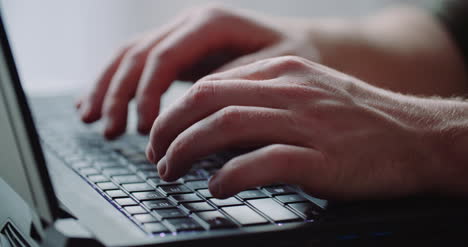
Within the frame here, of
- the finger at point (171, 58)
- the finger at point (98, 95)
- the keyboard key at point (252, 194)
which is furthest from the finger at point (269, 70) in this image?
the finger at point (98, 95)

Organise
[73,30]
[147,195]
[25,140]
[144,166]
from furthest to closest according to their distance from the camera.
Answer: [73,30], [144,166], [147,195], [25,140]

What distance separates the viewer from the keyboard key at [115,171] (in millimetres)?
503

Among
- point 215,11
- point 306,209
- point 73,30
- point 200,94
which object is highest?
point 73,30

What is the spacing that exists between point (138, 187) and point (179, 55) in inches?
11.0

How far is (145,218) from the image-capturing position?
0.37 metres

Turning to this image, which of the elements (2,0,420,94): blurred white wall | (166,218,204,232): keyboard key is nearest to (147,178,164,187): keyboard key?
(166,218,204,232): keyboard key

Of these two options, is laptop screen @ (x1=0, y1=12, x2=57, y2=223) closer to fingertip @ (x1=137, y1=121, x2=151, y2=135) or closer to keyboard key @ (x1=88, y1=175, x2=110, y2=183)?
keyboard key @ (x1=88, y1=175, x2=110, y2=183)

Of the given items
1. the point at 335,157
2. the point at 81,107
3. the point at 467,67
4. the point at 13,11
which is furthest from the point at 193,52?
the point at 13,11

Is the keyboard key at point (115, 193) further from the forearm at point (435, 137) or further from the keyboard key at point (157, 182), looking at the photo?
the forearm at point (435, 137)

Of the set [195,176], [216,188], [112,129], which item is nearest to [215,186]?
[216,188]

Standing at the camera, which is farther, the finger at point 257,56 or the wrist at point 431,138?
the finger at point 257,56

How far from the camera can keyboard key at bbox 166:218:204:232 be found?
0.35 meters

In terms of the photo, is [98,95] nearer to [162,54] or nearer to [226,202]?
[162,54]

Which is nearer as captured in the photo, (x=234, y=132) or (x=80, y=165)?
(x=234, y=132)
